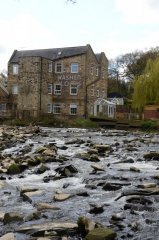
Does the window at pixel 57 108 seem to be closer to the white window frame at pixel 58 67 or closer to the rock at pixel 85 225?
the white window frame at pixel 58 67

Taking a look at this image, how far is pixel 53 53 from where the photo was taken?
5788cm

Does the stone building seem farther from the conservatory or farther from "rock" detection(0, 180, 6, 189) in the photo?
"rock" detection(0, 180, 6, 189)

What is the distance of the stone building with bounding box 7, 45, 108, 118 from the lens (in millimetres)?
53781

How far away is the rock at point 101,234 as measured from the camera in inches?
233

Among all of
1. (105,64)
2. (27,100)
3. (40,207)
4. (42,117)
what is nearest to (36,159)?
(40,207)

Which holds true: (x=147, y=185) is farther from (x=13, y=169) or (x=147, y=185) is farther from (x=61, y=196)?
(x=13, y=169)

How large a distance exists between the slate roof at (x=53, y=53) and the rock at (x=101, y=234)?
50.2 m

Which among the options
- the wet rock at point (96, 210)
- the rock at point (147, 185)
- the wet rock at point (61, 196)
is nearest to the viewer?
the wet rock at point (96, 210)

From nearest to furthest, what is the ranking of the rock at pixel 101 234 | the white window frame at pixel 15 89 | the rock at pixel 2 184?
the rock at pixel 101 234 < the rock at pixel 2 184 < the white window frame at pixel 15 89

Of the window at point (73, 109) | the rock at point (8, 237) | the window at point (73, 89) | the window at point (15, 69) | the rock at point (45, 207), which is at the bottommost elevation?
the rock at point (8, 237)

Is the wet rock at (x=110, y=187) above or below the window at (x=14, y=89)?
below

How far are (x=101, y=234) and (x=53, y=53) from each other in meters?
53.4

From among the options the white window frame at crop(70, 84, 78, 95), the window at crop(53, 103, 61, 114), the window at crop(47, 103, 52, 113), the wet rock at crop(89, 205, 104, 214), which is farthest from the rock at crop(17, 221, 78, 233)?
the window at crop(53, 103, 61, 114)

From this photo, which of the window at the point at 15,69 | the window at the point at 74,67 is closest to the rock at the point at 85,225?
the window at the point at 74,67
